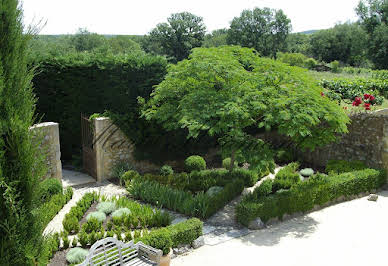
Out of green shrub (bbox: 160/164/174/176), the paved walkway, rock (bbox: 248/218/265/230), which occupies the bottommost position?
the paved walkway

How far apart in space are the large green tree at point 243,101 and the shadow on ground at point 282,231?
6.14ft

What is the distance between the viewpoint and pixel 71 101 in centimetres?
1536

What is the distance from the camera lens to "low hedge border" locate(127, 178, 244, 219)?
1082cm

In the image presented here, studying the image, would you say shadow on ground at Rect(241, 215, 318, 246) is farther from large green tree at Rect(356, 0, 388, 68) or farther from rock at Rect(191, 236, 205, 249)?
large green tree at Rect(356, 0, 388, 68)

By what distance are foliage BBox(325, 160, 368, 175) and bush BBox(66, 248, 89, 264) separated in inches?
372

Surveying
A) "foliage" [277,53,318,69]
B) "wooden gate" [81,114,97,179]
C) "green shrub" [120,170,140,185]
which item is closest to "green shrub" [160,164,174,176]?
"green shrub" [120,170,140,185]

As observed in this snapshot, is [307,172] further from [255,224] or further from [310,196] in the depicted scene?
[255,224]

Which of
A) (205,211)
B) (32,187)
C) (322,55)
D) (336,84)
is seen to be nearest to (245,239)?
(205,211)

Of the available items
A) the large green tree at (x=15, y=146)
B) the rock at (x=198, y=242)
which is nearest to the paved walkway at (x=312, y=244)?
the rock at (x=198, y=242)

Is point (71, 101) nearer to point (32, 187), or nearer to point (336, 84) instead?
point (32, 187)

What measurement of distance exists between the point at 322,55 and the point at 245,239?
44641 mm

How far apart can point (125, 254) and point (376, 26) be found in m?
44.4

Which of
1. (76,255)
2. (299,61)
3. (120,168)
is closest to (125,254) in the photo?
(76,255)

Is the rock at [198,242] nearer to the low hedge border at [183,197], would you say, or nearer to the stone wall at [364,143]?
the low hedge border at [183,197]
